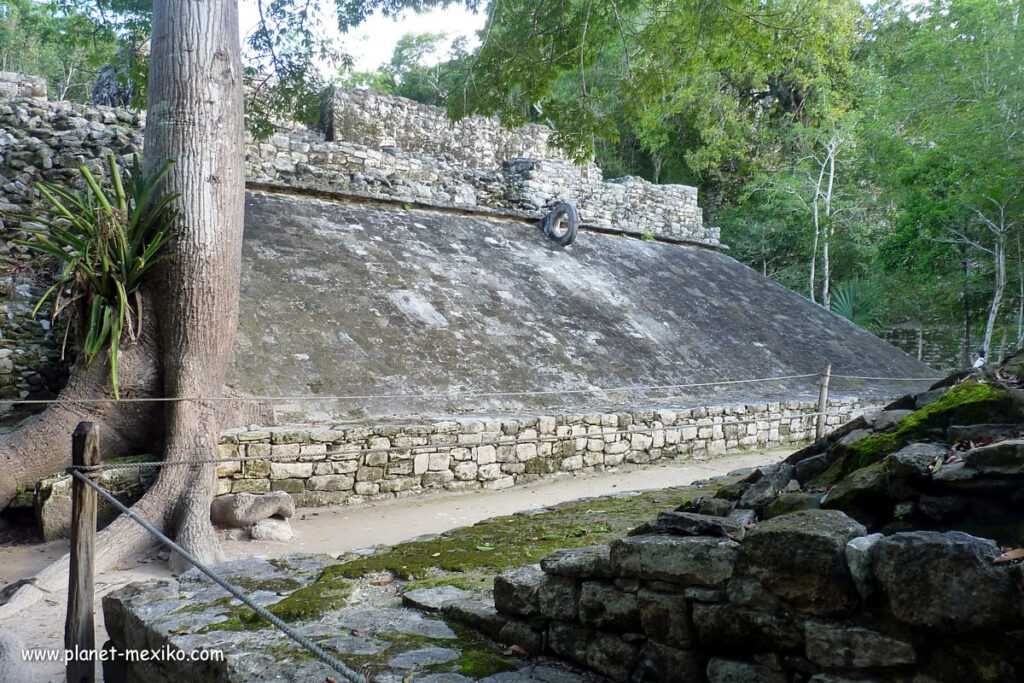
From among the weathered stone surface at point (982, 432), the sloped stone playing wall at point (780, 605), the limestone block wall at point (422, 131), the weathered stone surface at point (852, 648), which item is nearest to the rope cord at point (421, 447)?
the sloped stone playing wall at point (780, 605)

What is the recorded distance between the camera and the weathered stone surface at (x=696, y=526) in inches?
89.4

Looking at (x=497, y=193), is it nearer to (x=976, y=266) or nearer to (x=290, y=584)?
(x=290, y=584)

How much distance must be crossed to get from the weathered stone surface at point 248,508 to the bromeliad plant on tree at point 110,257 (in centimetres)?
120

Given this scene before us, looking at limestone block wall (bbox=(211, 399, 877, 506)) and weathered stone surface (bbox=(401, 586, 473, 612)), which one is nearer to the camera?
weathered stone surface (bbox=(401, 586, 473, 612))

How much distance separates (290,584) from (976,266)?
715 inches

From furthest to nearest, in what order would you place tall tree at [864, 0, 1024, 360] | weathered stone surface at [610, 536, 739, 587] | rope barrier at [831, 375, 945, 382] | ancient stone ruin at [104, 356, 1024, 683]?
tall tree at [864, 0, 1024, 360]
rope barrier at [831, 375, 945, 382]
weathered stone surface at [610, 536, 739, 587]
ancient stone ruin at [104, 356, 1024, 683]

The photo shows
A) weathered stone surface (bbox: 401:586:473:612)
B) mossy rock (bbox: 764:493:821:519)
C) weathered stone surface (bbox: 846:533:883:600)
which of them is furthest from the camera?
weathered stone surface (bbox: 401:586:473:612)

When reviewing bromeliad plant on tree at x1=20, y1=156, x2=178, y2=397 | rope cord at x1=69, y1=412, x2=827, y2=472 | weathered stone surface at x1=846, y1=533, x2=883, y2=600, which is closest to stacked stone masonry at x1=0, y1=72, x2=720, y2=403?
bromeliad plant on tree at x1=20, y1=156, x2=178, y2=397

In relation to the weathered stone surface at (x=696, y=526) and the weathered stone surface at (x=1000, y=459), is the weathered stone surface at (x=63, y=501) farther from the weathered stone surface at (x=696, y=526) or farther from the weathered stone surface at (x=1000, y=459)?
the weathered stone surface at (x=1000, y=459)

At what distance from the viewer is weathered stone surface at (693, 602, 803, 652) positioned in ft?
6.34

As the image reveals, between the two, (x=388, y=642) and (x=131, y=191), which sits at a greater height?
(x=131, y=191)

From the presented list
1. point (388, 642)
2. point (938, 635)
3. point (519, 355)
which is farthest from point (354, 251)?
point (938, 635)

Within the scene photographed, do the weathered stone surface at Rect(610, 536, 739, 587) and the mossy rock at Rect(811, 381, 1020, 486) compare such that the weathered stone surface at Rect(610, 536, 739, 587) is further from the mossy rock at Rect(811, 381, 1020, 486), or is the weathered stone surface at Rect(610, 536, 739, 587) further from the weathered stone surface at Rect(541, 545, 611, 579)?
the mossy rock at Rect(811, 381, 1020, 486)

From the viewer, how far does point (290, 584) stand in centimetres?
329
